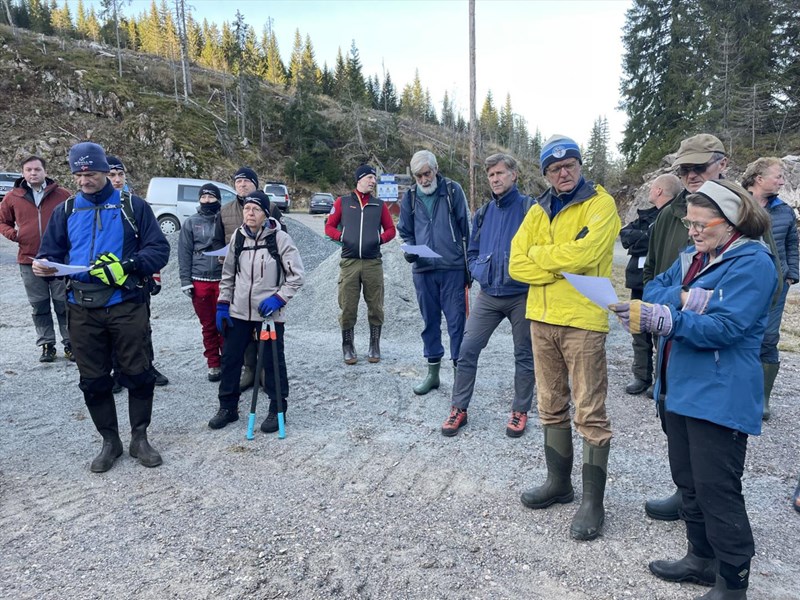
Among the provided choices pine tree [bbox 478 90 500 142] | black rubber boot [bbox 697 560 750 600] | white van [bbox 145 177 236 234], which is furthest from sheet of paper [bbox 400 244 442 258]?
pine tree [bbox 478 90 500 142]

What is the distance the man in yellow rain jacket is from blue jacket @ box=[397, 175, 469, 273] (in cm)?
167

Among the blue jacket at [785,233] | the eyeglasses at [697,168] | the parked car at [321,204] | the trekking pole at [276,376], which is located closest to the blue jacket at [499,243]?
the eyeglasses at [697,168]

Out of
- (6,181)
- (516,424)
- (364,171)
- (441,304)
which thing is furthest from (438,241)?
(6,181)

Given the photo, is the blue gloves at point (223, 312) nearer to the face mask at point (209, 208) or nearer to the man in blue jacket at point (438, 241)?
the face mask at point (209, 208)

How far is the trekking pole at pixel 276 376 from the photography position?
4070 millimetres

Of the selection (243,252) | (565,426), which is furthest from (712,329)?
(243,252)

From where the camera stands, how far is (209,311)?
17.1 feet

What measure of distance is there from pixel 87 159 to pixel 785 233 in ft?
18.0

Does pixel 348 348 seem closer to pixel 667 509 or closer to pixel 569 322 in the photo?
pixel 569 322

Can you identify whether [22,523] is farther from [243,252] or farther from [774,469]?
[774,469]

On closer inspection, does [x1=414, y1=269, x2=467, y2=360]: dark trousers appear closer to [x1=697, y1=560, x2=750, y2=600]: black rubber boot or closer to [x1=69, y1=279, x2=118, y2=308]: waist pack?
[x1=69, y1=279, x2=118, y2=308]: waist pack

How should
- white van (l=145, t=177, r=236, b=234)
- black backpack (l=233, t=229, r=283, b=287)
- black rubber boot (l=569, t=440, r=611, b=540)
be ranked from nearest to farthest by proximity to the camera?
black rubber boot (l=569, t=440, r=611, b=540) → black backpack (l=233, t=229, r=283, b=287) → white van (l=145, t=177, r=236, b=234)

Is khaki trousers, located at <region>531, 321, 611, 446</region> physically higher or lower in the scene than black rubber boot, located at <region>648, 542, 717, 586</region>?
higher

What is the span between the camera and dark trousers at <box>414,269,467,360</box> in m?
4.79
